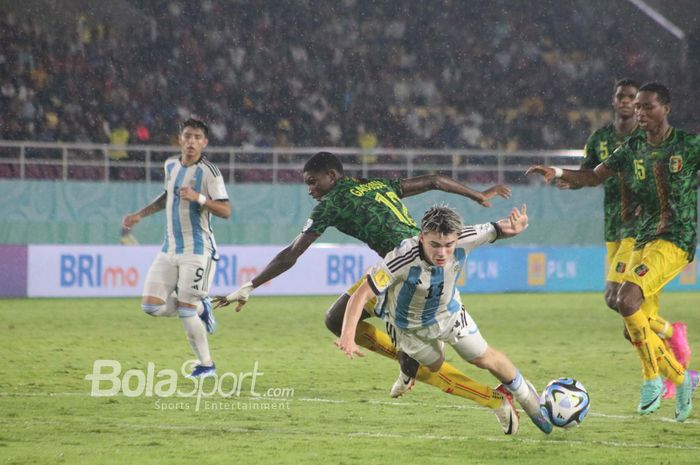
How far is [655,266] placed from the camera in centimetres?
736

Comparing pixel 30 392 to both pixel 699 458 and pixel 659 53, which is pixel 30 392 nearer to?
pixel 699 458

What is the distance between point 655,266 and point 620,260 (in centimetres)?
104

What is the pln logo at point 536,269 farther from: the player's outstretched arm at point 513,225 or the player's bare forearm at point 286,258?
the player's outstretched arm at point 513,225

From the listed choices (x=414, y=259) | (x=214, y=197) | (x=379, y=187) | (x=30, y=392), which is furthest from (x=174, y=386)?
(x=414, y=259)

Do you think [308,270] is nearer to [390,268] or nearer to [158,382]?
[158,382]

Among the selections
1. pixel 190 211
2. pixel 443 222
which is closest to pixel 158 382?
pixel 190 211

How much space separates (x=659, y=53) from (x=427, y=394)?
2089cm

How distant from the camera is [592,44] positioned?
91.7ft

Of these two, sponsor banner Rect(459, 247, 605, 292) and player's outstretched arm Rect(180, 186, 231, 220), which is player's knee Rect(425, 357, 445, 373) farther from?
sponsor banner Rect(459, 247, 605, 292)

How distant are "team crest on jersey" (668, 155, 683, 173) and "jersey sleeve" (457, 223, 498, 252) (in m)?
1.72

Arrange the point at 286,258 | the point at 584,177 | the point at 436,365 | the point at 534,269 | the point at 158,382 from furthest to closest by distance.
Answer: the point at 534,269 < the point at 158,382 < the point at 584,177 < the point at 286,258 < the point at 436,365

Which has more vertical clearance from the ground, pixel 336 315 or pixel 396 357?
pixel 336 315

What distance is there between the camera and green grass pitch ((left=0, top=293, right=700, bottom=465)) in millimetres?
5883

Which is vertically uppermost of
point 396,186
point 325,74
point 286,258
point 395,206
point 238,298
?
point 325,74
